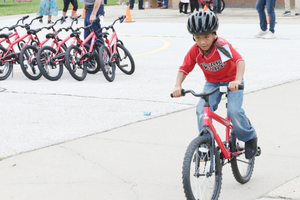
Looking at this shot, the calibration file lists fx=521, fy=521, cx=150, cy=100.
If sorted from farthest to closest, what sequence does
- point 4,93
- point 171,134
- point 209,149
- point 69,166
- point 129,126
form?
1. point 4,93
2. point 129,126
3. point 171,134
4. point 69,166
5. point 209,149

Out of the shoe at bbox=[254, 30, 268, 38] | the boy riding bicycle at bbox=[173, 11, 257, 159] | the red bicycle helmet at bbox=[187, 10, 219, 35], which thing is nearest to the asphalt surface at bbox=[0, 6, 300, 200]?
the boy riding bicycle at bbox=[173, 11, 257, 159]

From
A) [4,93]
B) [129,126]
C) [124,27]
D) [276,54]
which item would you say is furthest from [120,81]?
[124,27]

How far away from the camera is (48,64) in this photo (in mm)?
9602

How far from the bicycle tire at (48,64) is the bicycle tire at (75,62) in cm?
33

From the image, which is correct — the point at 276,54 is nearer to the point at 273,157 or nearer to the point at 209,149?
the point at 273,157

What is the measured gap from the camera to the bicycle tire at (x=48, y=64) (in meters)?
9.52

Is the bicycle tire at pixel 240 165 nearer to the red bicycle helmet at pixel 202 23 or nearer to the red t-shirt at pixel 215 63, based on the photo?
the red t-shirt at pixel 215 63

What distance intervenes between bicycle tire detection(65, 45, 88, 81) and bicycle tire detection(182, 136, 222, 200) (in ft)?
19.1

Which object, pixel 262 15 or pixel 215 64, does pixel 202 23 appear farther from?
pixel 262 15

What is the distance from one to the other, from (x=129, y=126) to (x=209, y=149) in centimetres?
268

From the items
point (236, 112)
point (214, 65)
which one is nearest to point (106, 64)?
point (214, 65)

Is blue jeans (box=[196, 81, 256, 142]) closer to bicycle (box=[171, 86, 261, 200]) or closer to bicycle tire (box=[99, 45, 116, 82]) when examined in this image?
bicycle (box=[171, 86, 261, 200])

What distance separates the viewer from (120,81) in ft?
31.2

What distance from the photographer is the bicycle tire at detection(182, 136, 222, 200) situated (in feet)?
11.9
